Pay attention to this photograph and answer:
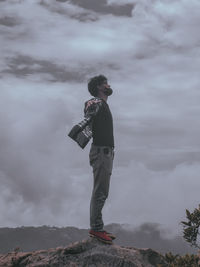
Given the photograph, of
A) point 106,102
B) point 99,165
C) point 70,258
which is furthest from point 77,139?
point 70,258

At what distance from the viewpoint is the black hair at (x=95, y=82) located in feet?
35.2

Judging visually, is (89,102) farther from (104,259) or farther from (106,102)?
(104,259)

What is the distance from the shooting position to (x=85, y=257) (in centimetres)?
963

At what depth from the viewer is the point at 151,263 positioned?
10367mm

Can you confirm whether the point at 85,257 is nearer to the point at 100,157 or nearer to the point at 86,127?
the point at 100,157

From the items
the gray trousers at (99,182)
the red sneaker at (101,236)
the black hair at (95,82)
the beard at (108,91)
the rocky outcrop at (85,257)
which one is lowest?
the rocky outcrop at (85,257)

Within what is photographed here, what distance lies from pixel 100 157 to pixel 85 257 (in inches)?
94.1

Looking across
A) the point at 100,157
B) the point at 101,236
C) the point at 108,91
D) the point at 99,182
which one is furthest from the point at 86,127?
the point at 101,236

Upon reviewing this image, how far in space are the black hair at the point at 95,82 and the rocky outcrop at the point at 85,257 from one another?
3.81 m

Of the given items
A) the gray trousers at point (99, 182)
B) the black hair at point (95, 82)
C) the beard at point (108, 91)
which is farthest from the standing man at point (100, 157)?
the black hair at point (95, 82)

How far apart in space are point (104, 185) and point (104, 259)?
173 centimetres

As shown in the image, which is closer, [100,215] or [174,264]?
[174,264]

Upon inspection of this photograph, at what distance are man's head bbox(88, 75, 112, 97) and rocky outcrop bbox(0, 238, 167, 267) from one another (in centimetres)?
376

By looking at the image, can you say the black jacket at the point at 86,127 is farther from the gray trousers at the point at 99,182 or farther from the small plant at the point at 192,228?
the small plant at the point at 192,228
